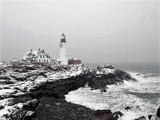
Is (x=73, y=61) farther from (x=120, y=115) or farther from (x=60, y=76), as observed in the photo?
(x=120, y=115)

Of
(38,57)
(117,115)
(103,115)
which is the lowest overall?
(117,115)

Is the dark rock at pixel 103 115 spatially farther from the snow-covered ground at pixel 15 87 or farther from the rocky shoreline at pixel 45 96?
the snow-covered ground at pixel 15 87

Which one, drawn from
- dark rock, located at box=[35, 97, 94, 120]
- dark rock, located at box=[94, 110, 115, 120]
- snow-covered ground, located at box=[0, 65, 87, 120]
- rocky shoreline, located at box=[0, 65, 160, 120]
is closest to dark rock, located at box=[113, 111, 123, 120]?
rocky shoreline, located at box=[0, 65, 160, 120]

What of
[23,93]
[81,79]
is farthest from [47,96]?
[81,79]

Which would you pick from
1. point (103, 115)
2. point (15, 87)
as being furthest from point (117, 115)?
point (15, 87)

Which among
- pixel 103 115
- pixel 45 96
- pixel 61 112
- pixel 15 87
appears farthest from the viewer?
pixel 45 96

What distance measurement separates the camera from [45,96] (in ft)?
127

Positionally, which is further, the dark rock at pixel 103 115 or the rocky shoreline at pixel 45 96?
the dark rock at pixel 103 115

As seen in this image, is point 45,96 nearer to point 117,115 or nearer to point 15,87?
point 15,87

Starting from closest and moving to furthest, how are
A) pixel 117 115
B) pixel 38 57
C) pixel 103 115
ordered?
pixel 103 115 → pixel 117 115 → pixel 38 57

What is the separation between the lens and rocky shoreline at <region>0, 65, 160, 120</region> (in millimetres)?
25250

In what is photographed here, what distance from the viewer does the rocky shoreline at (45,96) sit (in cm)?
2525

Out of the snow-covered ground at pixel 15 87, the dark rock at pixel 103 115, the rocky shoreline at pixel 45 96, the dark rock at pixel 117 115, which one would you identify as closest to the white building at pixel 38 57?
the rocky shoreline at pixel 45 96

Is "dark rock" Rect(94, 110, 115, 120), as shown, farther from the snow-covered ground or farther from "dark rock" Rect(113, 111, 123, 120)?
the snow-covered ground
